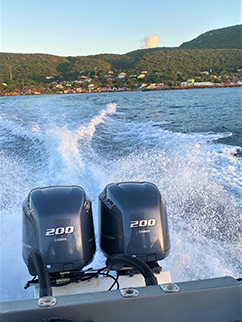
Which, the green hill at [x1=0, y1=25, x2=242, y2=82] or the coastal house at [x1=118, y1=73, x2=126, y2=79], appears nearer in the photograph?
the green hill at [x1=0, y1=25, x2=242, y2=82]

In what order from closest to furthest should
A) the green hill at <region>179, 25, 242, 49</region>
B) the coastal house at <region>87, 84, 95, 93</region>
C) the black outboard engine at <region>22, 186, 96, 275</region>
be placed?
the black outboard engine at <region>22, 186, 96, 275</region>
the coastal house at <region>87, 84, 95, 93</region>
the green hill at <region>179, 25, 242, 49</region>

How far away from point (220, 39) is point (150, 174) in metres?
24.5

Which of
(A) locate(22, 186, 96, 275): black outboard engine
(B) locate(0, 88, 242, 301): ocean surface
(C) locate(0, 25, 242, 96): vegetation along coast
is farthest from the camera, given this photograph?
(C) locate(0, 25, 242, 96): vegetation along coast

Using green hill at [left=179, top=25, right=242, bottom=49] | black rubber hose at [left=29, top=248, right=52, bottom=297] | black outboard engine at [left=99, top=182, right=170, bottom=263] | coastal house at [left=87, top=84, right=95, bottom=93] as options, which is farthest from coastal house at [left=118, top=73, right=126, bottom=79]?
black rubber hose at [left=29, top=248, right=52, bottom=297]

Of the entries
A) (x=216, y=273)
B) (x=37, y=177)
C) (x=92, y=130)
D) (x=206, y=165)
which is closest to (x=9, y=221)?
(x=37, y=177)

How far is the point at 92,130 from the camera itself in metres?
6.64

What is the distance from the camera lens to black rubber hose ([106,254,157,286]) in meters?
1.12

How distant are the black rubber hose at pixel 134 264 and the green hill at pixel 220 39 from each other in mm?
21748

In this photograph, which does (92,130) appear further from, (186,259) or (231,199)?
(186,259)

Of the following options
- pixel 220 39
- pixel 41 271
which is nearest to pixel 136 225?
pixel 41 271

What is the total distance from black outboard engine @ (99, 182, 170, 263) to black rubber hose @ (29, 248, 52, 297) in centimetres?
36

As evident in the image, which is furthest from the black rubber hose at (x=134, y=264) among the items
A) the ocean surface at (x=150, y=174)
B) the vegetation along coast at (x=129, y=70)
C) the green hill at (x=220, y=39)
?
the green hill at (x=220, y=39)

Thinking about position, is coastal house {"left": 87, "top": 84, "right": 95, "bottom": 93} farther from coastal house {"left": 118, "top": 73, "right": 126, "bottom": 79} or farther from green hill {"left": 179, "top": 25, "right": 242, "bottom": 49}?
green hill {"left": 179, "top": 25, "right": 242, "bottom": 49}

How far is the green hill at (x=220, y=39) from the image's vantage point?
22656 mm
